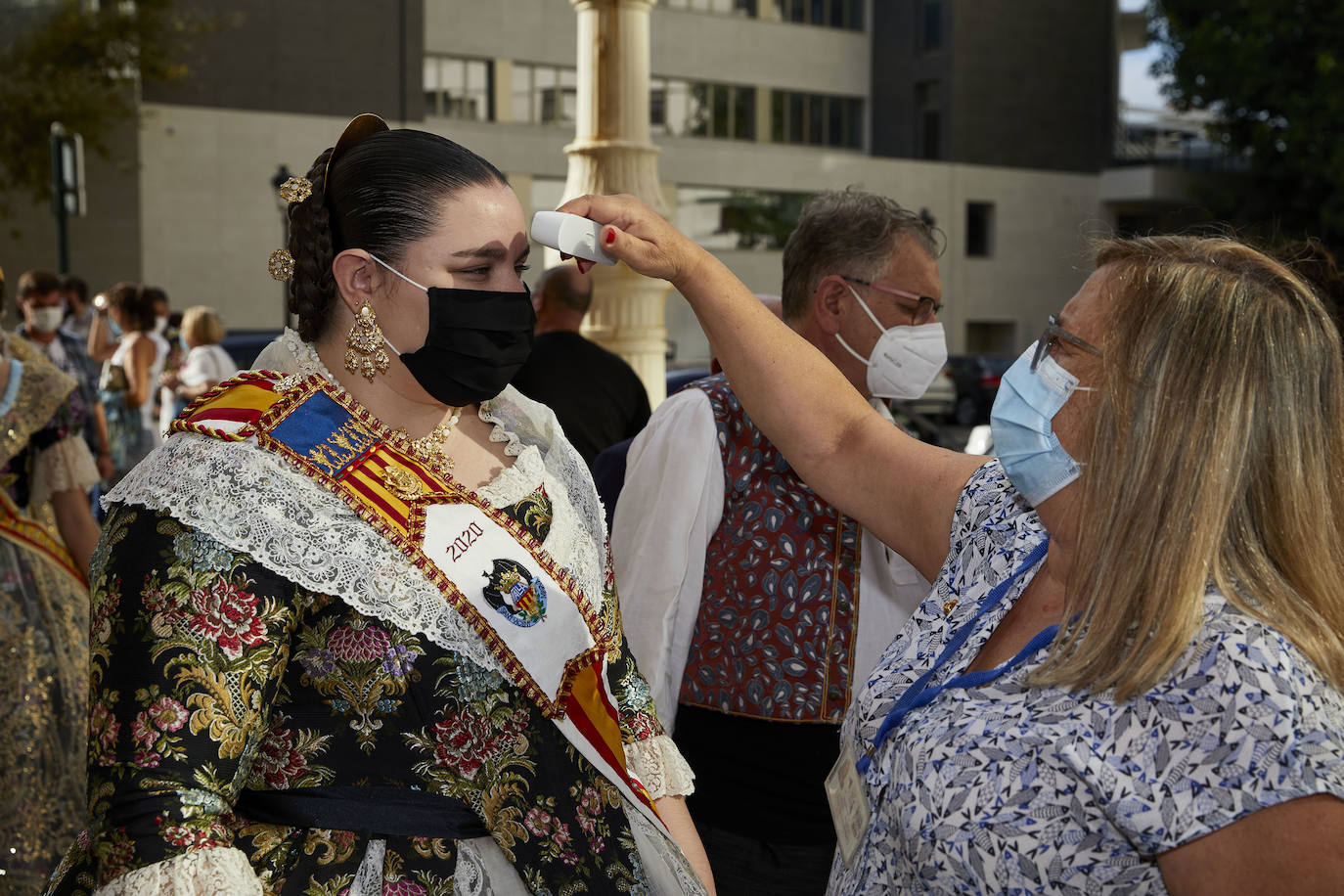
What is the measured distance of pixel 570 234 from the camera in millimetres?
2141

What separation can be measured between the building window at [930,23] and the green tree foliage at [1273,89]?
5.69 metres

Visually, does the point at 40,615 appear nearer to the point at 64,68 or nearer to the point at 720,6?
the point at 64,68

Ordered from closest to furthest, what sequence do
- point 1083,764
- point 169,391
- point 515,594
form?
1. point 1083,764
2. point 515,594
3. point 169,391

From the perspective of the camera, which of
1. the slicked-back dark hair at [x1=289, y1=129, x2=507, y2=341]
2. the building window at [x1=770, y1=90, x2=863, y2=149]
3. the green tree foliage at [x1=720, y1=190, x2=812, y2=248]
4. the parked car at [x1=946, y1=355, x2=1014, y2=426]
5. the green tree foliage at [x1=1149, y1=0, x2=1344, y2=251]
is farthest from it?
the building window at [x1=770, y1=90, x2=863, y2=149]

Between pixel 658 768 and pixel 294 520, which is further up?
pixel 294 520

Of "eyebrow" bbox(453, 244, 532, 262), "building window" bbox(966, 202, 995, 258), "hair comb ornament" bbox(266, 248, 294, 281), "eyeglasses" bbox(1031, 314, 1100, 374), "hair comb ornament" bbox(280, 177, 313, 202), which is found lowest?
"eyeglasses" bbox(1031, 314, 1100, 374)

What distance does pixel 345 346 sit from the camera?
2.03 metres

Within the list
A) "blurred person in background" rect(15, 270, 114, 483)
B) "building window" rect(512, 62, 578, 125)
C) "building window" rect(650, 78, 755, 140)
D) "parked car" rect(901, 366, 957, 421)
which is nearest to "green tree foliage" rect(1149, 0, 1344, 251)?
"parked car" rect(901, 366, 957, 421)

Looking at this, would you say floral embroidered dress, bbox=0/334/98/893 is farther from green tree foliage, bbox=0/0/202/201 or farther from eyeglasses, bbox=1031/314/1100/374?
green tree foliage, bbox=0/0/202/201

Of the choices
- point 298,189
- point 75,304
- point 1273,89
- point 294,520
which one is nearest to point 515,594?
point 294,520

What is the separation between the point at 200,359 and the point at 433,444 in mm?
7174

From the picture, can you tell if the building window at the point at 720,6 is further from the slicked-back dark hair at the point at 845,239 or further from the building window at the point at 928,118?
the slicked-back dark hair at the point at 845,239

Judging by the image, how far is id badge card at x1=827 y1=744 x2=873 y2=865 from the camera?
2021 millimetres

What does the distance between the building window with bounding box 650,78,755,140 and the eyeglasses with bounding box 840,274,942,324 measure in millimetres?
28373
